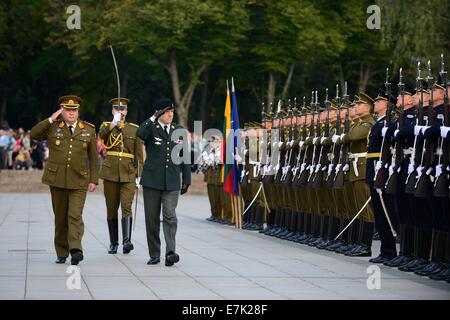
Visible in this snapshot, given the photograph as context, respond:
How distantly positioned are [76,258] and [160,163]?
5.47 ft

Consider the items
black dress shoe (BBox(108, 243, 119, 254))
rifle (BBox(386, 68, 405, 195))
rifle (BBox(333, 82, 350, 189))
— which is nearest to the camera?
rifle (BBox(386, 68, 405, 195))

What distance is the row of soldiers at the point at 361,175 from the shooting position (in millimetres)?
15266

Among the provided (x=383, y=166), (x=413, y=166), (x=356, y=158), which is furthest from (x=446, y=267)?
(x=356, y=158)

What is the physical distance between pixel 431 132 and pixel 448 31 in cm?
2746

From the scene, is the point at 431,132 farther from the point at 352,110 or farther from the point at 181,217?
the point at 181,217

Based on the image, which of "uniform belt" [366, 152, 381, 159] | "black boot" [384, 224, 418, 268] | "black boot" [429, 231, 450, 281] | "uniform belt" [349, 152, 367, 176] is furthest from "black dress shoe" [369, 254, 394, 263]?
"black boot" [429, 231, 450, 281]

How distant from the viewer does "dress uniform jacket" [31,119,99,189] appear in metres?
16.8

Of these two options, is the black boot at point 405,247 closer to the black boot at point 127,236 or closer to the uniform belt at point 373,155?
the uniform belt at point 373,155

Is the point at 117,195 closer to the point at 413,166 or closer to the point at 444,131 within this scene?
the point at 413,166

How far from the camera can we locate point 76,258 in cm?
1639

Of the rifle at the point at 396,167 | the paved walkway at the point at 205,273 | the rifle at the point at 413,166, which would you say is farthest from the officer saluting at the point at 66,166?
the rifle at the point at 413,166

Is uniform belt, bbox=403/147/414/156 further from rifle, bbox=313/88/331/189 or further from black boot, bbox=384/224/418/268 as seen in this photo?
rifle, bbox=313/88/331/189

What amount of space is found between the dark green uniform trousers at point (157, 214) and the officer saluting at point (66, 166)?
0.73 meters

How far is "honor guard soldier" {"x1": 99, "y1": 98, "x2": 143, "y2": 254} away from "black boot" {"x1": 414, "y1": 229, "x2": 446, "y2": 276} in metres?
4.95
